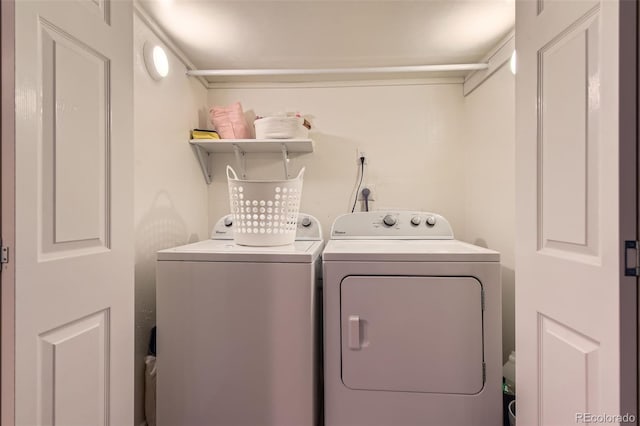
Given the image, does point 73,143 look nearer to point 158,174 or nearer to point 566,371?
point 158,174

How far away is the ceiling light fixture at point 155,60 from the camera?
1641 millimetres

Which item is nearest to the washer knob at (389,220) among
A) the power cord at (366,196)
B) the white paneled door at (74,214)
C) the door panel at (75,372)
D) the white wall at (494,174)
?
the power cord at (366,196)

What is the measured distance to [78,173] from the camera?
0.90 metres

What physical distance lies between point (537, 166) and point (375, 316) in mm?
846

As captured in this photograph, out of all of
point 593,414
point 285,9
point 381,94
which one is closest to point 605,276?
point 593,414

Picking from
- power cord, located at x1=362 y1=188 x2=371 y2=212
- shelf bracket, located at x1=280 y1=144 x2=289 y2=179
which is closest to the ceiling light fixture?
shelf bracket, located at x1=280 y1=144 x2=289 y2=179

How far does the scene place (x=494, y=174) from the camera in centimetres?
194

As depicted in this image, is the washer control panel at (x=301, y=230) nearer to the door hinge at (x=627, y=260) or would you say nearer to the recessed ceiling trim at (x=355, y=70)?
the recessed ceiling trim at (x=355, y=70)

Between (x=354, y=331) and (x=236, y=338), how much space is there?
527mm

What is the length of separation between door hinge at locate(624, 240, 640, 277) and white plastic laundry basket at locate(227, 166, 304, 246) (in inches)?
47.0

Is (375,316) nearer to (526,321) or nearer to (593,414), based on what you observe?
(526,321)

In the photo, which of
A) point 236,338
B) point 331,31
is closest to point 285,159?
point 331,31

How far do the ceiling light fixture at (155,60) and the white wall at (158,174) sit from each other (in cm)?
3

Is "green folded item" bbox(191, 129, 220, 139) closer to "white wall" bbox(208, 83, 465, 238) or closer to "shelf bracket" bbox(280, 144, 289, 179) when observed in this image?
"white wall" bbox(208, 83, 465, 238)
